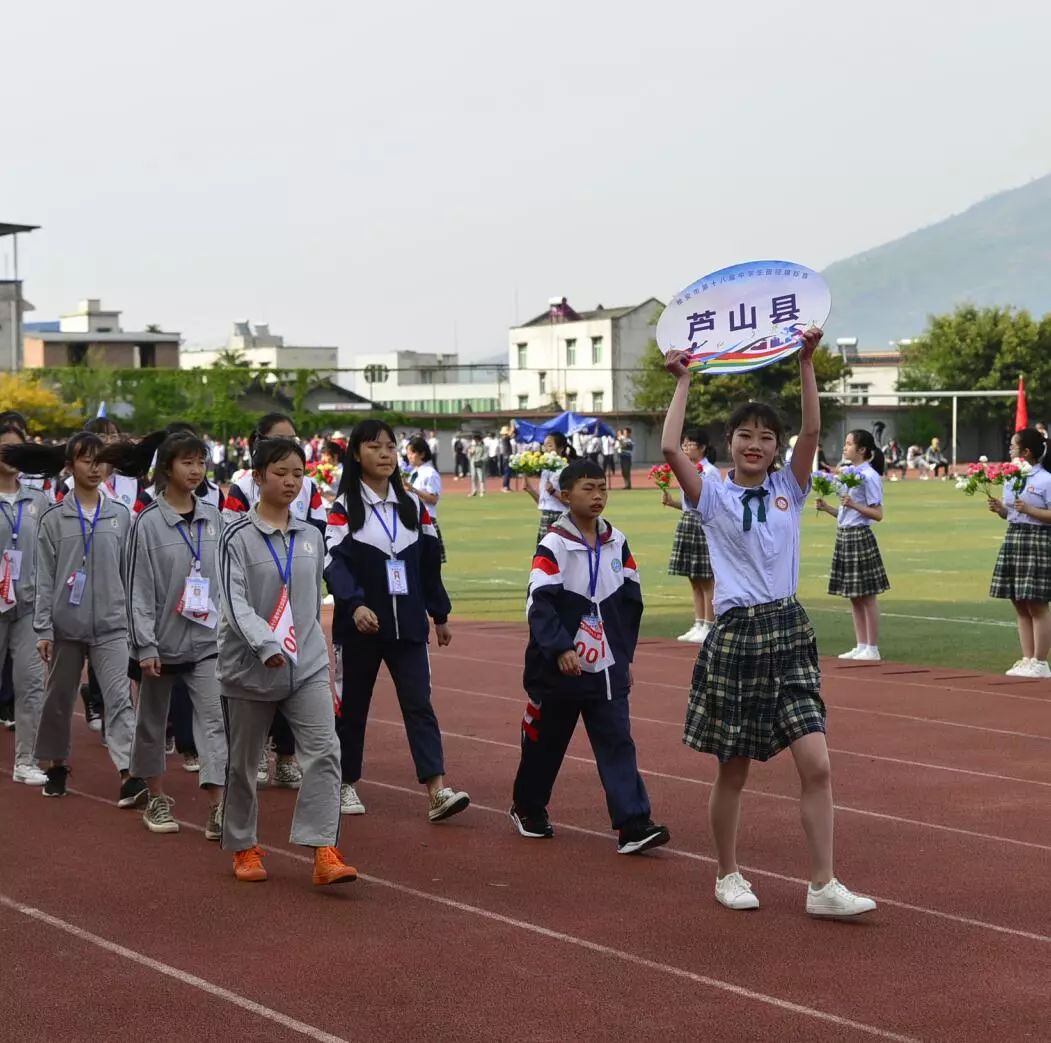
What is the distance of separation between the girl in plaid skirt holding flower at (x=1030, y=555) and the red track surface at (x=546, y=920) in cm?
340

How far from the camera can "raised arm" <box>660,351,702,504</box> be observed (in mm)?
6246

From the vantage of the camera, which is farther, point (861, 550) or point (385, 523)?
point (861, 550)

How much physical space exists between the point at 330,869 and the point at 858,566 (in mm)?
8346

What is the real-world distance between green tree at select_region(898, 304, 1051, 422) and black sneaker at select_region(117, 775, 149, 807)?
72.9 metres

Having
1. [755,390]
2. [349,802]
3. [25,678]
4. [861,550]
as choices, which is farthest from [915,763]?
[755,390]

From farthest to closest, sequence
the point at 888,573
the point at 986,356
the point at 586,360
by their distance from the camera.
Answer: the point at 586,360 < the point at 986,356 < the point at 888,573

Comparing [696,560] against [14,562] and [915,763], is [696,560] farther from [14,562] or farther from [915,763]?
[14,562]

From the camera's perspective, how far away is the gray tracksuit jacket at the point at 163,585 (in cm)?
809

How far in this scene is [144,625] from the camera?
7.99 m

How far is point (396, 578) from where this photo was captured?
8.07 metres

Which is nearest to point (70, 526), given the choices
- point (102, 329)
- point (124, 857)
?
point (124, 857)

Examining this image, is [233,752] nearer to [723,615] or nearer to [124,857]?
[124,857]

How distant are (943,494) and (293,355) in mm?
72438

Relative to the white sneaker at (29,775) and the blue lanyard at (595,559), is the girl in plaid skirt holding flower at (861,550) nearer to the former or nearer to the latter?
the blue lanyard at (595,559)
